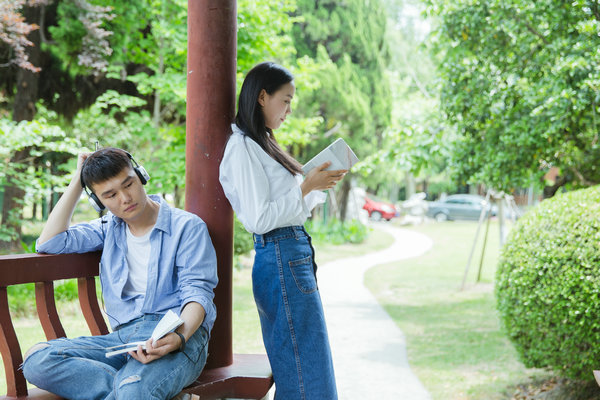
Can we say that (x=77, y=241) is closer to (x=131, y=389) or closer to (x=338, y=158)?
(x=131, y=389)

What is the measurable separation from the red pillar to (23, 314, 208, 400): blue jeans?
1.57 feet

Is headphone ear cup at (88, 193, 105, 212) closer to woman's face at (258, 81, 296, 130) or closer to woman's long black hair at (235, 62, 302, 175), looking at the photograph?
woman's long black hair at (235, 62, 302, 175)

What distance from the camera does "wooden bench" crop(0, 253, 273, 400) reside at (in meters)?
2.35

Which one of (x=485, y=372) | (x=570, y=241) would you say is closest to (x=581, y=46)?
(x=570, y=241)

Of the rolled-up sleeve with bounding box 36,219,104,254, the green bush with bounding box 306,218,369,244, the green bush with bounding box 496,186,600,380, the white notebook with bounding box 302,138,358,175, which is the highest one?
the white notebook with bounding box 302,138,358,175

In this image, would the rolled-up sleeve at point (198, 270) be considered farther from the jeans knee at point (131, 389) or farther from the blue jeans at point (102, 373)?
the jeans knee at point (131, 389)

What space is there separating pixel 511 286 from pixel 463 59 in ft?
8.84

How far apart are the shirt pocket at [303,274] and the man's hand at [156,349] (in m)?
0.53

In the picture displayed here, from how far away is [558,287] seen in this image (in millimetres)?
4082

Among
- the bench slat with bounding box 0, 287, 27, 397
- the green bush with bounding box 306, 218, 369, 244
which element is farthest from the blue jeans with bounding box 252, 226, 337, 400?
the green bush with bounding box 306, 218, 369, 244

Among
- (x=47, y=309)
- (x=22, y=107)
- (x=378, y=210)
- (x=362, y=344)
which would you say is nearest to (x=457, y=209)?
(x=378, y=210)

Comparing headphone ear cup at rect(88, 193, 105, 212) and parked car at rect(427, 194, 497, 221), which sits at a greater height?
headphone ear cup at rect(88, 193, 105, 212)

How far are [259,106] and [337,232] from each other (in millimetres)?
14331

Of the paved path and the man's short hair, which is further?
the paved path
